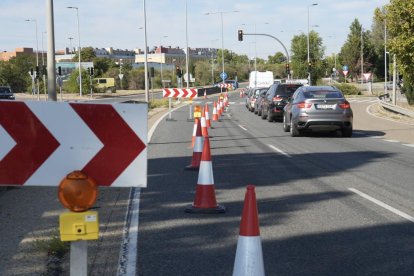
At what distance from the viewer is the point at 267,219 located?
7.31 m

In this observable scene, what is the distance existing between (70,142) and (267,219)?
3861 mm

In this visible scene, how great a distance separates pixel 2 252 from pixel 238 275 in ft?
8.92

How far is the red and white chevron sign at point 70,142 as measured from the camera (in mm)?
3908

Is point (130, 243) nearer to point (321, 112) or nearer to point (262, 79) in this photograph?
point (321, 112)

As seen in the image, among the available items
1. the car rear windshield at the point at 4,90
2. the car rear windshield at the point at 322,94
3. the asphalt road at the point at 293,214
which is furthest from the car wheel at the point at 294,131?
the car rear windshield at the point at 4,90

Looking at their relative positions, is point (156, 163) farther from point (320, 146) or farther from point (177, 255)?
point (177, 255)

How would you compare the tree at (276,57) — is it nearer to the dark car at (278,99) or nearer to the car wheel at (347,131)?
the dark car at (278,99)

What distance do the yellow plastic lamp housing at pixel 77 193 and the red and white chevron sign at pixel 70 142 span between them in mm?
165

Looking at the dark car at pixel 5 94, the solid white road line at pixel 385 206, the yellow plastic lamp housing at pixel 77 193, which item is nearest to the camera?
the yellow plastic lamp housing at pixel 77 193

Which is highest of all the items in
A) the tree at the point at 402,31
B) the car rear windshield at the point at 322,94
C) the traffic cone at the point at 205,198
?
the tree at the point at 402,31

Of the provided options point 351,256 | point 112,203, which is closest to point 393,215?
point 351,256

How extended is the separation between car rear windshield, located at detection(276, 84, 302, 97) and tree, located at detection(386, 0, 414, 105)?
4.60 metres

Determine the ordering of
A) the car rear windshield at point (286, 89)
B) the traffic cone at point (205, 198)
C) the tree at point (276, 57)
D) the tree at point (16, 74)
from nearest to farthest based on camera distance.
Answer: the traffic cone at point (205, 198), the car rear windshield at point (286, 89), the tree at point (16, 74), the tree at point (276, 57)

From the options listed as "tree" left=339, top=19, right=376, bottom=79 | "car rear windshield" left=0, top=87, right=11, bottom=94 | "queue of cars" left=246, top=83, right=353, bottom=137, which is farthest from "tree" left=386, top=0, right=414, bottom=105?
"tree" left=339, top=19, right=376, bottom=79
